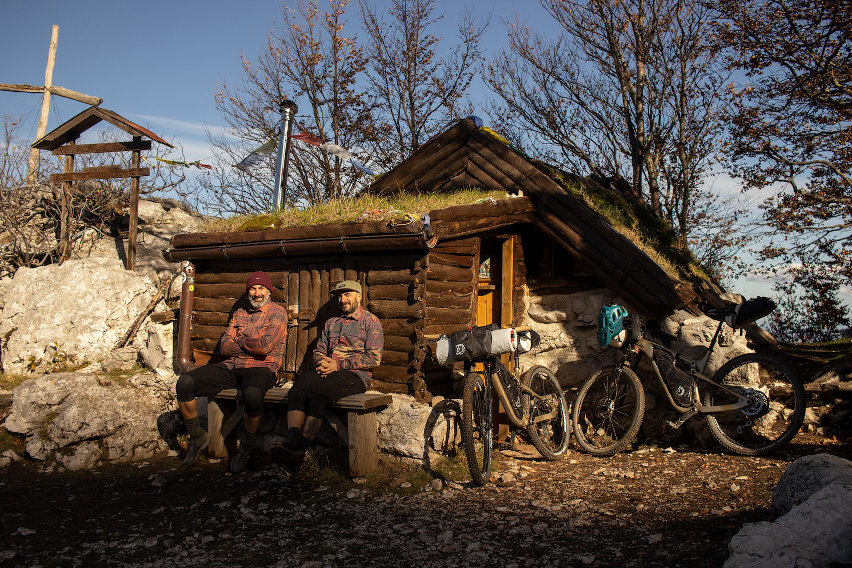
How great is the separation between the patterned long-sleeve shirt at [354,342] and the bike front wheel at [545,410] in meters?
1.71

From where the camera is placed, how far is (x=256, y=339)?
6984 mm

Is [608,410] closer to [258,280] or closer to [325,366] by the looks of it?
[325,366]

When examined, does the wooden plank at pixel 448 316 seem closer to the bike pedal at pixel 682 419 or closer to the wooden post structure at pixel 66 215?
the bike pedal at pixel 682 419

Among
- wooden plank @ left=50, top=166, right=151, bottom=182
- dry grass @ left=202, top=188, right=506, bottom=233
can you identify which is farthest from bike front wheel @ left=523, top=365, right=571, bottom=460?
wooden plank @ left=50, top=166, right=151, bottom=182

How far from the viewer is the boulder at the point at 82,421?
6.94 meters

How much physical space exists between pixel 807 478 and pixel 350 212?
18.5ft

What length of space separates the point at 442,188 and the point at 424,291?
11.1ft

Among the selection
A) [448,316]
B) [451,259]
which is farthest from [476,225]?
[448,316]

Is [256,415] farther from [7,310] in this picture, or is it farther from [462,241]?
[7,310]

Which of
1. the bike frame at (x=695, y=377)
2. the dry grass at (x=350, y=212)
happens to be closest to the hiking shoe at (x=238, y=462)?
the dry grass at (x=350, y=212)

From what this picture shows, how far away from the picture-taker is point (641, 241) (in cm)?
862

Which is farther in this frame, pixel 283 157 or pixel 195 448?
pixel 283 157

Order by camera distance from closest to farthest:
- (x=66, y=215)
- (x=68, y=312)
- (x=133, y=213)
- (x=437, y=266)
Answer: (x=437, y=266) → (x=68, y=312) → (x=133, y=213) → (x=66, y=215)

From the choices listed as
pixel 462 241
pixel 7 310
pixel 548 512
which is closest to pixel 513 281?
pixel 462 241
